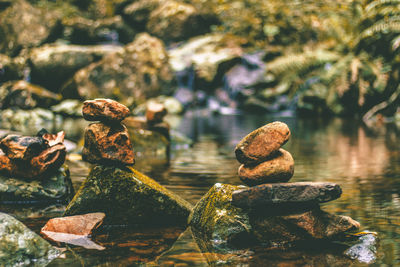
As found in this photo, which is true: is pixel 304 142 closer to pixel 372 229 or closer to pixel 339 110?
pixel 372 229

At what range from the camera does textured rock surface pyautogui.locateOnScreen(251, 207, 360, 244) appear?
3342 millimetres

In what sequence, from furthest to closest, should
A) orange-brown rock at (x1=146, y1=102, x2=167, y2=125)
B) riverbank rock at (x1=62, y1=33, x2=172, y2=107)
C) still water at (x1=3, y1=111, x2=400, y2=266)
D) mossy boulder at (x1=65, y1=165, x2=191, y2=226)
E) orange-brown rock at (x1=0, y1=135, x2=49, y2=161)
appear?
riverbank rock at (x1=62, y1=33, x2=172, y2=107) < orange-brown rock at (x1=146, y1=102, x2=167, y2=125) < orange-brown rock at (x1=0, y1=135, x2=49, y2=161) < mossy boulder at (x1=65, y1=165, x2=191, y2=226) < still water at (x1=3, y1=111, x2=400, y2=266)

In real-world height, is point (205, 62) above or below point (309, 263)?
above

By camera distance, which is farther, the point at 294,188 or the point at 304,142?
the point at 304,142

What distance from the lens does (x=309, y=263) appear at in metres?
2.86

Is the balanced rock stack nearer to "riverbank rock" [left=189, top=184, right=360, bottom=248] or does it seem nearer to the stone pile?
the stone pile

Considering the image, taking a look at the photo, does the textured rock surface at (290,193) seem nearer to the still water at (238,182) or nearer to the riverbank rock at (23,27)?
the still water at (238,182)

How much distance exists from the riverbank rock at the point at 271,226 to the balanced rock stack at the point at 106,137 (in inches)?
43.4

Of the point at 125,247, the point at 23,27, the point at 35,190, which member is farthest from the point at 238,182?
the point at 23,27

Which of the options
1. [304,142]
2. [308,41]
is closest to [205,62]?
[308,41]

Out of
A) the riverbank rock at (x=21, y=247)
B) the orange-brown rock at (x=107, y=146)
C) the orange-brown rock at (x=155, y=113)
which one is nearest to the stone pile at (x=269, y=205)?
the orange-brown rock at (x=107, y=146)

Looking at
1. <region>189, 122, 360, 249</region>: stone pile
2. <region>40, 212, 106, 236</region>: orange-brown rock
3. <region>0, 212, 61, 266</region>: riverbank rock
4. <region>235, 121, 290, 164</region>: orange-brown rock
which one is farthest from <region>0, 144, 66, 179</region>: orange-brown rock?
<region>235, 121, 290, 164</region>: orange-brown rock

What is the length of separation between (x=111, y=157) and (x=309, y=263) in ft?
6.62

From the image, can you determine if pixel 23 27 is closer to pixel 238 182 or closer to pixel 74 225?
pixel 238 182
